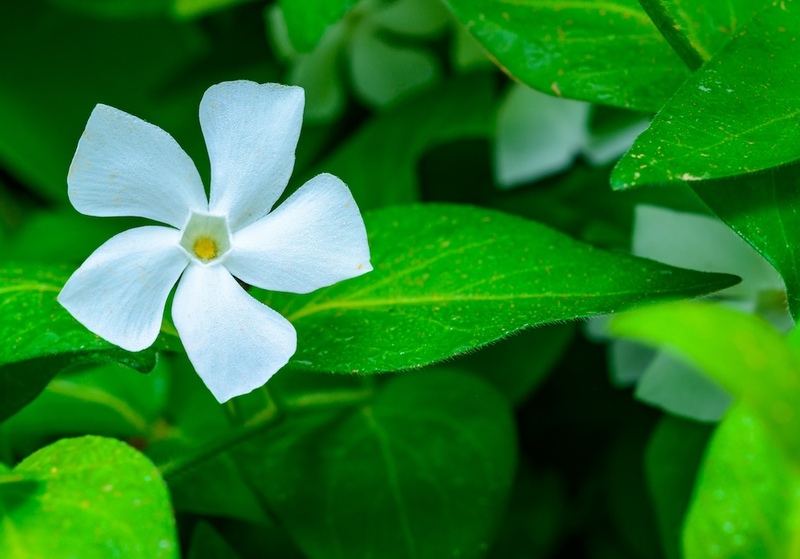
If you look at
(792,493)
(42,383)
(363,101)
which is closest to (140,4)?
(363,101)

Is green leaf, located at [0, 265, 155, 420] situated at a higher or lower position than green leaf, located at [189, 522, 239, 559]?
higher

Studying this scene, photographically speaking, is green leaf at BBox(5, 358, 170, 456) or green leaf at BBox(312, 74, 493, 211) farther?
green leaf at BBox(312, 74, 493, 211)

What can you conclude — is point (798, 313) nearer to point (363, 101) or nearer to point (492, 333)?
point (492, 333)

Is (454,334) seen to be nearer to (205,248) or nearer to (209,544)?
(205,248)

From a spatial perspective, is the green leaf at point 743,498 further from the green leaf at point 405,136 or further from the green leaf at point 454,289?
the green leaf at point 405,136

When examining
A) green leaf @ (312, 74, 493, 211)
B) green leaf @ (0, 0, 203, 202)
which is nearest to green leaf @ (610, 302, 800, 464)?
green leaf @ (312, 74, 493, 211)

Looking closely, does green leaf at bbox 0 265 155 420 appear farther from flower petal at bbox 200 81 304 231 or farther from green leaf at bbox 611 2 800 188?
green leaf at bbox 611 2 800 188
